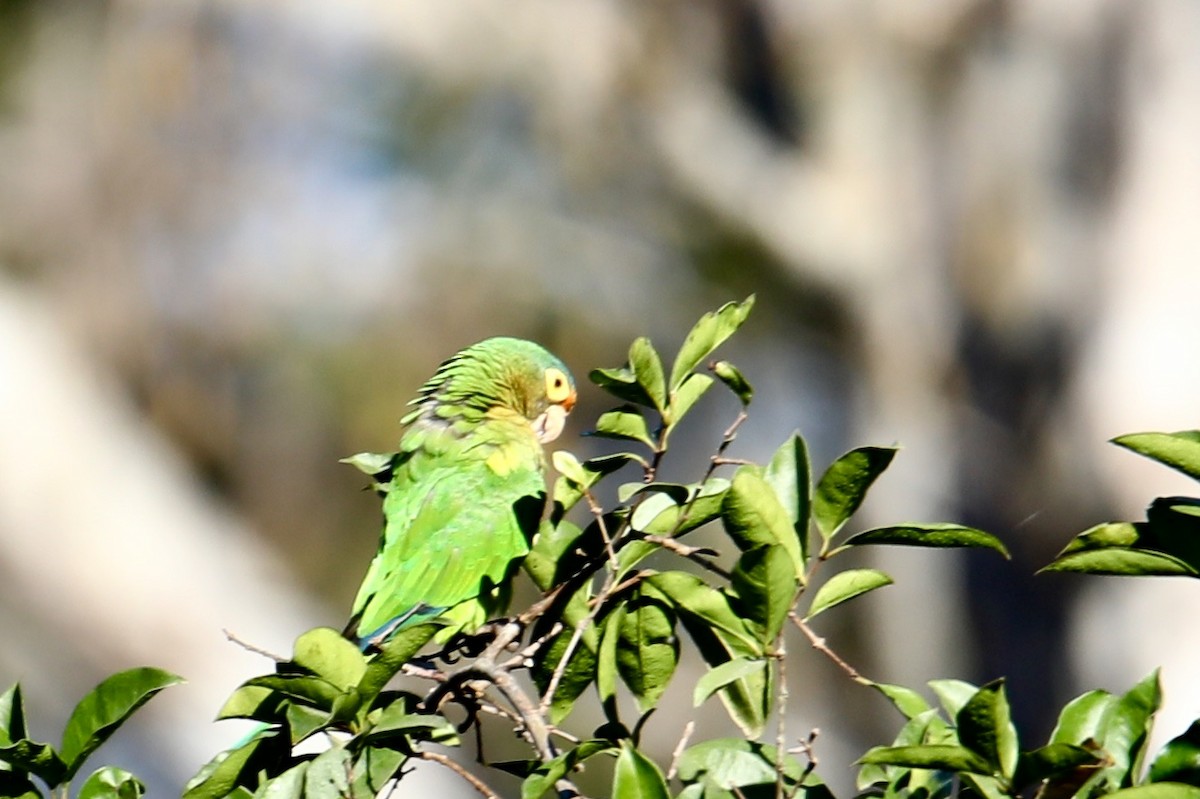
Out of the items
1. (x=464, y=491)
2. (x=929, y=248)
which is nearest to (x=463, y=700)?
(x=464, y=491)

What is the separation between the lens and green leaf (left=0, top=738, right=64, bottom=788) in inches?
27.8

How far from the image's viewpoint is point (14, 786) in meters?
0.73

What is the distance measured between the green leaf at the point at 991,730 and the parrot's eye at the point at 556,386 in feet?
4.05

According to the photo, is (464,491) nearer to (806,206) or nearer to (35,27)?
(806,206)

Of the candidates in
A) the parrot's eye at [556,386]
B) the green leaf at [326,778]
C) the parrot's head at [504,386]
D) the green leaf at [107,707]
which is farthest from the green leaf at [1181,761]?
the parrot's eye at [556,386]

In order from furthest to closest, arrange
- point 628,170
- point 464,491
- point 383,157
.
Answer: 1. point 383,157
2. point 628,170
3. point 464,491

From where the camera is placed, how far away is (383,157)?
3.86 metres

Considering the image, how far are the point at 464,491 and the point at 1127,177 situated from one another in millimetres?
2023

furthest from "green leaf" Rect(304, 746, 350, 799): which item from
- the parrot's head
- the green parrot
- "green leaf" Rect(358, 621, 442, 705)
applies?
the parrot's head

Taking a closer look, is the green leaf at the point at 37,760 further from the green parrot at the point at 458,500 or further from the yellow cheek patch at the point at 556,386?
the yellow cheek patch at the point at 556,386

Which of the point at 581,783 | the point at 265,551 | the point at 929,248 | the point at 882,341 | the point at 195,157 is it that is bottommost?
the point at 581,783

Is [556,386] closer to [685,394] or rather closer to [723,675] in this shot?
[685,394]

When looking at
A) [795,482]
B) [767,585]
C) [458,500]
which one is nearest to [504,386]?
[458,500]

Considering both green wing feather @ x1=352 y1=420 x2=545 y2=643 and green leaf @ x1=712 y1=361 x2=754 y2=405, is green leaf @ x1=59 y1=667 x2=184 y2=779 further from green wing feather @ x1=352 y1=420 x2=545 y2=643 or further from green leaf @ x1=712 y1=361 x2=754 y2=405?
green wing feather @ x1=352 y1=420 x2=545 y2=643
